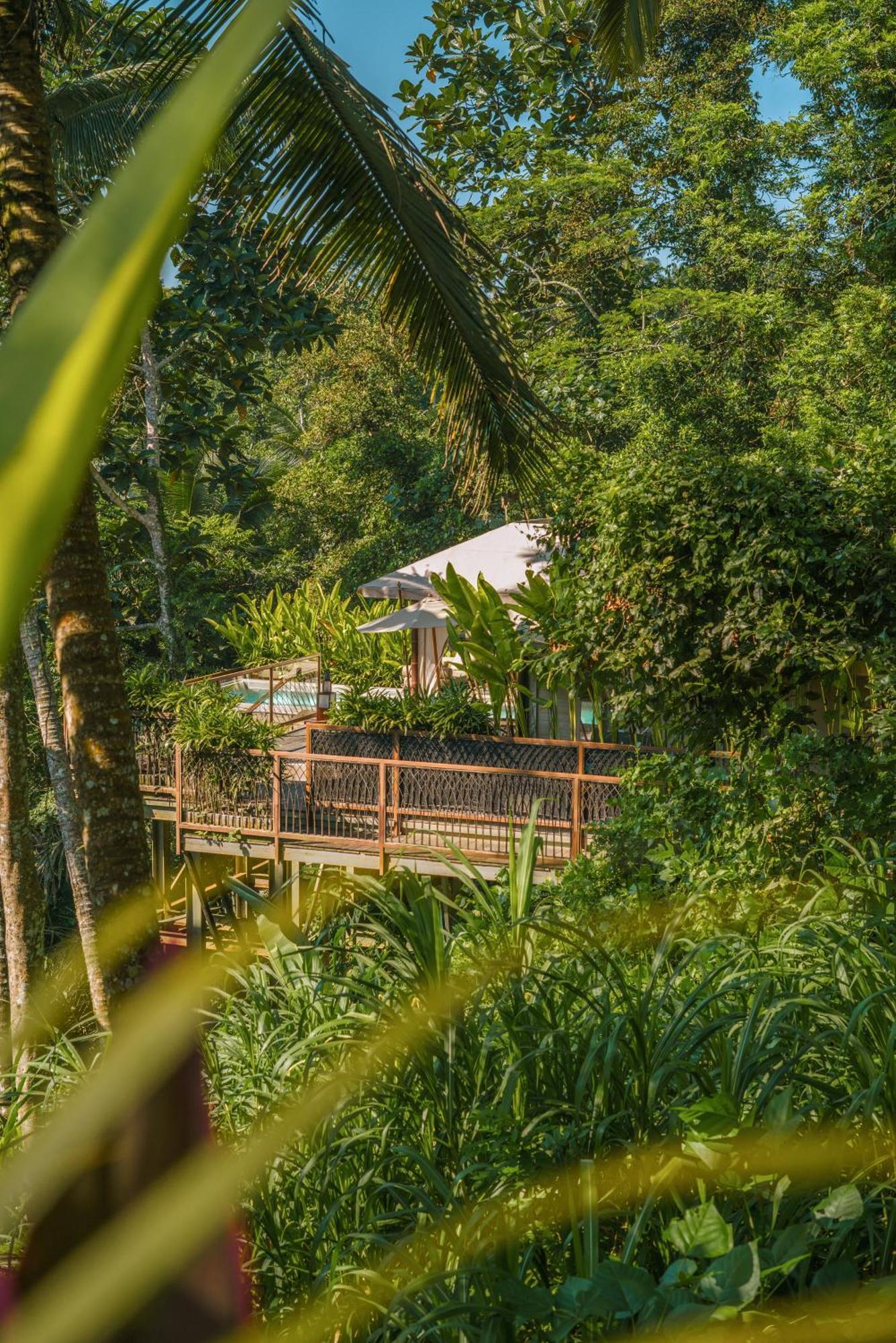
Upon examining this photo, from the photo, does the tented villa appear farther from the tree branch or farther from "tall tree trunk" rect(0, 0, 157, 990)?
"tall tree trunk" rect(0, 0, 157, 990)

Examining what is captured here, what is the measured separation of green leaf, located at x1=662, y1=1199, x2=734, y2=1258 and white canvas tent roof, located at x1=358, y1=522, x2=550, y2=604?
8954 millimetres

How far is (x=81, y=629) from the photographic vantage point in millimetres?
3740

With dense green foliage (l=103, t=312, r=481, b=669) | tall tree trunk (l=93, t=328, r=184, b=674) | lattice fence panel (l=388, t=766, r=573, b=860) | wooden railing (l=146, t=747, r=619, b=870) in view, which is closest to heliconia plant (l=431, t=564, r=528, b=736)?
lattice fence panel (l=388, t=766, r=573, b=860)

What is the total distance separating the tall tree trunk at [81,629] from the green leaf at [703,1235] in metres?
2.48

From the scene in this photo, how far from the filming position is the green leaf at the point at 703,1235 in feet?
5.46

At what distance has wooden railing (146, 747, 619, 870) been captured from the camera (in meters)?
9.99

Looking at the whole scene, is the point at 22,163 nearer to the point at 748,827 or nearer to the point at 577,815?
the point at 748,827

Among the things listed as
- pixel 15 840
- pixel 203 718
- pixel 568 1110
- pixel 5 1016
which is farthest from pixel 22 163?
pixel 203 718

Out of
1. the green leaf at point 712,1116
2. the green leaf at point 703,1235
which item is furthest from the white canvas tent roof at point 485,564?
the green leaf at point 703,1235

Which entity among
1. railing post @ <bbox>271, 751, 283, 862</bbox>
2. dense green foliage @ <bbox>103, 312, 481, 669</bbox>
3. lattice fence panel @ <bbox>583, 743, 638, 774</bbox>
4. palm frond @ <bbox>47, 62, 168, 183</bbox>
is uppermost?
palm frond @ <bbox>47, 62, 168, 183</bbox>

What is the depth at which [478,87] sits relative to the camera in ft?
58.4

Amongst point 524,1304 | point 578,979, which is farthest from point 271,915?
point 524,1304

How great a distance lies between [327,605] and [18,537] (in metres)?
19.1

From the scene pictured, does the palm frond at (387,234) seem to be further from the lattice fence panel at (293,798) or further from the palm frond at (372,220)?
the lattice fence panel at (293,798)
